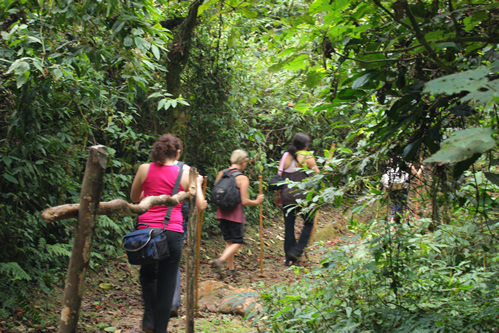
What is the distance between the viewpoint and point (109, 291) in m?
5.81

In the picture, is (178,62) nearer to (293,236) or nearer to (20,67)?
(293,236)

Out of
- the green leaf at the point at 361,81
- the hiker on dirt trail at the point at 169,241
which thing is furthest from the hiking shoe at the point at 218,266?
the green leaf at the point at 361,81

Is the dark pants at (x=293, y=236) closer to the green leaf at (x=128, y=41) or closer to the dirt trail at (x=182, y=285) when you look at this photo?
the dirt trail at (x=182, y=285)

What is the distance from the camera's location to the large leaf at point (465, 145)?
107cm

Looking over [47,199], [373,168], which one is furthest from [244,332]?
[47,199]

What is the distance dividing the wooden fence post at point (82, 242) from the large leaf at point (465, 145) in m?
1.46

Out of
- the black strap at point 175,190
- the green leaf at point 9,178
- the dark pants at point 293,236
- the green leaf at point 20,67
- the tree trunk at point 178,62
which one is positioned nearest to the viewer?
the green leaf at point 20,67

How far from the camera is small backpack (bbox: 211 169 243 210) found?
246 inches

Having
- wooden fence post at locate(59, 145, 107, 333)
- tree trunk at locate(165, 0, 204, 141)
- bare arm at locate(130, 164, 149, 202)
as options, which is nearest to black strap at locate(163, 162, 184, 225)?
bare arm at locate(130, 164, 149, 202)

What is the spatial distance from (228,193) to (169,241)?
2.36 m

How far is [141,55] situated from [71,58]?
0.71 m

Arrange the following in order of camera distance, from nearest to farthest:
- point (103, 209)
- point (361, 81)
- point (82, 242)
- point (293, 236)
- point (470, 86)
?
point (470, 86) < point (82, 242) < point (103, 209) < point (361, 81) < point (293, 236)

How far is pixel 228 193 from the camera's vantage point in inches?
246

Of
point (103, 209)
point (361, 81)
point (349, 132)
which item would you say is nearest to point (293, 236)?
point (349, 132)
